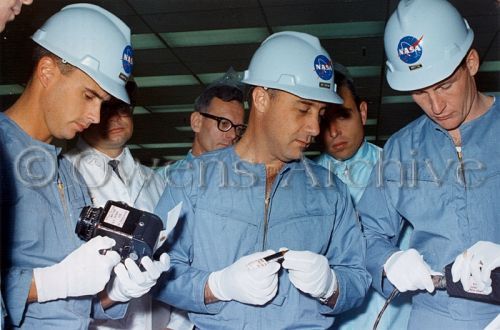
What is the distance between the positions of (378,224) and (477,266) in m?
0.41

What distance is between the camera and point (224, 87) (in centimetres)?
306

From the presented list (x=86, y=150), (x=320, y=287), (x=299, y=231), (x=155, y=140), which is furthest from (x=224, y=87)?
(x=155, y=140)

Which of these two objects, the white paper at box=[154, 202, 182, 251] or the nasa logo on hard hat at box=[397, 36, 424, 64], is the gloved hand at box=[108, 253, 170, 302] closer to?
the white paper at box=[154, 202, 182, 251]

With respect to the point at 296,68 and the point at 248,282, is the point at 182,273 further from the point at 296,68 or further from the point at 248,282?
the point at 296,68

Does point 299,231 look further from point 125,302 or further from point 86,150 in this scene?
point 86,150

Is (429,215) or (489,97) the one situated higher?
(489,97)

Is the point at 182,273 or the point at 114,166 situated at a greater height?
the point at 114,166

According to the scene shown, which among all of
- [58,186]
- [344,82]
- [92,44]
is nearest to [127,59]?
→ [92,44]

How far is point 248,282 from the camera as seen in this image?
160 centimetres

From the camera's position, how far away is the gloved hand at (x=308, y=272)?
162 cm

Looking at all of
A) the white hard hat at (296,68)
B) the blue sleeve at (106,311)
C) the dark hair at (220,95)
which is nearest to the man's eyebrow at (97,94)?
the white hard hat at (296,68)

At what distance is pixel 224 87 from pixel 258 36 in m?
2.23

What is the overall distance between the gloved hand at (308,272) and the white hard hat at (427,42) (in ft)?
2.06

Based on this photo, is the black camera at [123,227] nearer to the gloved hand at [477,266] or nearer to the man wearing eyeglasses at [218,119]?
the gloved hand at [477,266]
